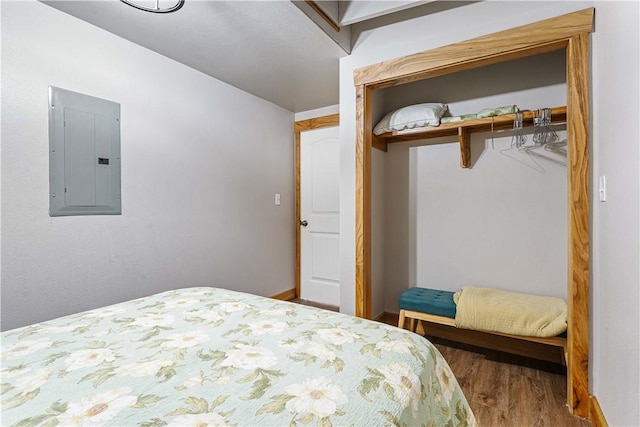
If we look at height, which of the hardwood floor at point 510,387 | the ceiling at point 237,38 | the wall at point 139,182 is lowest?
the hardwood floor at point 510,387

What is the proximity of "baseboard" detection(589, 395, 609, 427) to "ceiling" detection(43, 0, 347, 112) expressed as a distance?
2.60m

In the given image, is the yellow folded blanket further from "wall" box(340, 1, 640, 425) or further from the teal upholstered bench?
"wall" box(340, 1, 640, 425)

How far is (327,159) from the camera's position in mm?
3459

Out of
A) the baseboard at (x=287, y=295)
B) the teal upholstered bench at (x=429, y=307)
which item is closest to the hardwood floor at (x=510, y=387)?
the teal upholstered bench at (x=429, y=307)

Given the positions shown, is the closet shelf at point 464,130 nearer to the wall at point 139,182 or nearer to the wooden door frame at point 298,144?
the wooden door frame at point 298,144

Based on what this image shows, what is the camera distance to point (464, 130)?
238cm

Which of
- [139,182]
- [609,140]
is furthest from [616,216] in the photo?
[139,182]

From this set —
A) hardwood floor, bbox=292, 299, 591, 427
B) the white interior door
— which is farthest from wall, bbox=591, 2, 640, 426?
the white interior door

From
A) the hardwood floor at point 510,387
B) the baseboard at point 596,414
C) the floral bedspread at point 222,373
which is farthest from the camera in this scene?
the hardwood floor at point 510,387

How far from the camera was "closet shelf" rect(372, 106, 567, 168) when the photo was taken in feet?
6.82

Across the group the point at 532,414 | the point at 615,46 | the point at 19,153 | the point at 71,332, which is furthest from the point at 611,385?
the point at 19,153

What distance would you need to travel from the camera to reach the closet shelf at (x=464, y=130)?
2080 mm

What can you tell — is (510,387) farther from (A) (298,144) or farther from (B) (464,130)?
(A) (298,144)

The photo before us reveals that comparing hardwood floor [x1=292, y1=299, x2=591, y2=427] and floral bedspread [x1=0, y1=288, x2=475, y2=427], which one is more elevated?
floral bedspread [x1=0, y1=288, x2=475, y2=427]
